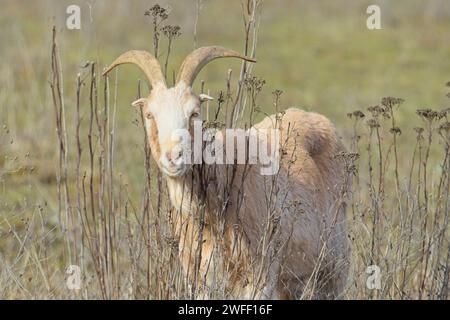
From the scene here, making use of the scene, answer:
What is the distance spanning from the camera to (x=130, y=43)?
19.1m

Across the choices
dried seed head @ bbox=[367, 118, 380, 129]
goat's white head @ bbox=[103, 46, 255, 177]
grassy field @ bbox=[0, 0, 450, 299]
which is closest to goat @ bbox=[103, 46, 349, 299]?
goat's white head @ bbox=[103, 46, 255, 177]

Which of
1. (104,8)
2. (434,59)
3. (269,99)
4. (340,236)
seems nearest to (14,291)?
(340,236)

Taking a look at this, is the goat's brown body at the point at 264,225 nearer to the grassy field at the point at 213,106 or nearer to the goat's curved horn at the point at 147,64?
the grassy field at the point at 213,106

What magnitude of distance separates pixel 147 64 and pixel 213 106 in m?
5.75

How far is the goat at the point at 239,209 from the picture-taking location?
558 centimetres

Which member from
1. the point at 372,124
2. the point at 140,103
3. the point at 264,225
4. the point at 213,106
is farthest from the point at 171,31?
the point at 213,106

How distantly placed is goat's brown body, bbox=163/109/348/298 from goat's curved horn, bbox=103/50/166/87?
22.5 inches

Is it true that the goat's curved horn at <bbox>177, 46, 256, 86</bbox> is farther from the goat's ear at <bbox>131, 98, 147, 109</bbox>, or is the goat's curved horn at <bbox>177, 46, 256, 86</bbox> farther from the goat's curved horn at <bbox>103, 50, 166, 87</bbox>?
the goat's ear at <bbox>131, 98, 147, 109</bbox>

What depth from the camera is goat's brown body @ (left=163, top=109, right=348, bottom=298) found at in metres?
5.84

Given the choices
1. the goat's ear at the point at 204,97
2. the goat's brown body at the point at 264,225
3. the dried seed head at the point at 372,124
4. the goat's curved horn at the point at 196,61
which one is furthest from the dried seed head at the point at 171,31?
Result: the dried seed head at the point at 372,124

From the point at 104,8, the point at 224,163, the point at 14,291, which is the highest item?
the point at 104,8

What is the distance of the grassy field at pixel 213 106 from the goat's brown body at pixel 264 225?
9.4 inches

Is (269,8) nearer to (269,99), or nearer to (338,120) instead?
(269,99)
